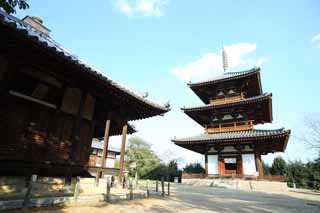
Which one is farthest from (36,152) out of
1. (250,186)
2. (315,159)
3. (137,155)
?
(315,159)

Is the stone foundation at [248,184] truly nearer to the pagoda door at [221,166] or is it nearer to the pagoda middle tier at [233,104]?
the pagoda door at [221,166]

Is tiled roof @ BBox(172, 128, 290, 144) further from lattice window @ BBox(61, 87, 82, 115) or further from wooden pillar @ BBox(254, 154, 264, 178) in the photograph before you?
lattice window @ BBox(61, 87, 82, 115)

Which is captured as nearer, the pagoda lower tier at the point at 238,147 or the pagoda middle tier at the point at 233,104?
the pagoda lower tier at the point at 238,147

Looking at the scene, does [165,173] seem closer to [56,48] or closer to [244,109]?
[244,109]

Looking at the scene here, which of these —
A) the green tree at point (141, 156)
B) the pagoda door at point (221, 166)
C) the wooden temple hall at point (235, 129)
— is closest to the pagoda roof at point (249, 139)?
the wooden temple hall at point (235, 129)

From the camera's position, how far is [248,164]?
2039cm

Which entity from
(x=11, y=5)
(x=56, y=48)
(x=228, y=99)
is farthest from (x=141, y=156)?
(x=11, y=5)

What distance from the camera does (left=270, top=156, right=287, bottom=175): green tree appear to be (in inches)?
1254

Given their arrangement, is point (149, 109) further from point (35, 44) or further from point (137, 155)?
point (137, 155)

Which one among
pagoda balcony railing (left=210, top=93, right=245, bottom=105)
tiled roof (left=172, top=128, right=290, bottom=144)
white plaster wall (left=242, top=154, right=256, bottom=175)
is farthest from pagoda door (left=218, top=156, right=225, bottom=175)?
pagoda balcony railing (left=210, top=93, right=245, bottom=105)

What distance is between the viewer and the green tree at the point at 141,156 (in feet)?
120

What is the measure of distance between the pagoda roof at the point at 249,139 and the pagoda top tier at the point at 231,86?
195 inches

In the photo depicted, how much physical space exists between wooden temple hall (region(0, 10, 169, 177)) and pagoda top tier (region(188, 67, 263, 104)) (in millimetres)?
15370

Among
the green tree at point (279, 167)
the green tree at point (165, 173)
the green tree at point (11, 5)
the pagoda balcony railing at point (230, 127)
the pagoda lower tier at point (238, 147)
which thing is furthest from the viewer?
the green tree at point (165, 173)
